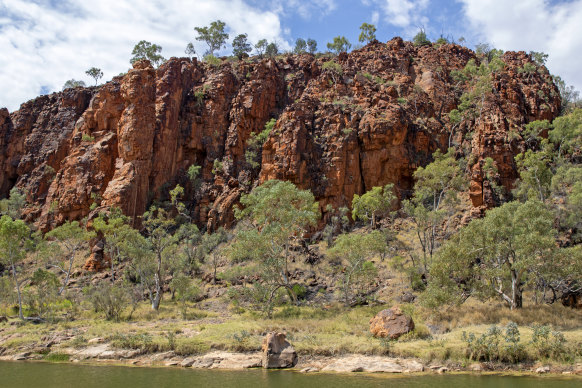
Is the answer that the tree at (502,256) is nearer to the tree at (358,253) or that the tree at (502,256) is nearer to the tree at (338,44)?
the tree at (358,253)

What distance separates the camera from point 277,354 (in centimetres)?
1902

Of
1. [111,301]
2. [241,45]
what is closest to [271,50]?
[241,45]

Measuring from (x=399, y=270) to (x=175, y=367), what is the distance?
22.1 meters

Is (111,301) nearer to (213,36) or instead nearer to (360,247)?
(360,247)

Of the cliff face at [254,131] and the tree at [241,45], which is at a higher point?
the tree at [241,45]

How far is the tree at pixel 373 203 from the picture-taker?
44.6 m

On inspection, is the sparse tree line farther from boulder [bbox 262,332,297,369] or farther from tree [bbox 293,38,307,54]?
tree [bbox 293,38,307,54]

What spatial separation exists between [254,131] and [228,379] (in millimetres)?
44507

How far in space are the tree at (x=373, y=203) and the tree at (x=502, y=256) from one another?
57.8ft

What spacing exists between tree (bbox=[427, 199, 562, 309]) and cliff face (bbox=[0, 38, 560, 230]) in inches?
716

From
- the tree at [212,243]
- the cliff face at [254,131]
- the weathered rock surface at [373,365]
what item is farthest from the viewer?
the cliff face at [254,131]

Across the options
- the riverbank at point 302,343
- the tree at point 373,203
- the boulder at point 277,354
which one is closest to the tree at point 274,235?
the riverbank at point 302,343

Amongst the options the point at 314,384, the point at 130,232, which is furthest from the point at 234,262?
the point at 314,384

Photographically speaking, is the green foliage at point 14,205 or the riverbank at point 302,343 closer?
the riverbank at point 302,343
